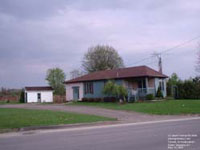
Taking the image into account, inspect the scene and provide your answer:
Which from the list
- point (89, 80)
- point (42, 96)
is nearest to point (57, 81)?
point (42, 96)

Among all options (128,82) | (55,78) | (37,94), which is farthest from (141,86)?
(55,78)

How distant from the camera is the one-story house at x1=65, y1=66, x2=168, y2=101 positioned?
37438mm

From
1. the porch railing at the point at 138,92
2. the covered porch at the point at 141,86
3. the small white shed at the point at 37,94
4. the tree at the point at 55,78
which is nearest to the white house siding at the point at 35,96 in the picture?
the small white shed at the point at 37,94

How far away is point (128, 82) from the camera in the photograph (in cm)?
4000

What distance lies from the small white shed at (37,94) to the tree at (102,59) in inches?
468

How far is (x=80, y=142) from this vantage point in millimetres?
10875

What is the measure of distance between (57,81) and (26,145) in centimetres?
6103

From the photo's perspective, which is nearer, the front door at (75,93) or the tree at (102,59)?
the front door at (75,93)

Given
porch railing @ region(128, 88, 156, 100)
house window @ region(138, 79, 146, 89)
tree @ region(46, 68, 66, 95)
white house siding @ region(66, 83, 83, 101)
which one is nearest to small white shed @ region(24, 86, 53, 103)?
white house siding @ region(66, 83, 83, 101)

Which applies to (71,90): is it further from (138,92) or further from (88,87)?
(138,92)

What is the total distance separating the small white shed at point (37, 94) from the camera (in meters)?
54.3

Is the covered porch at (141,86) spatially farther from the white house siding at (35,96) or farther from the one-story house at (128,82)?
the white house siding at (35,96)

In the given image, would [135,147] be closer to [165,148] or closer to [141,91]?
[165,148]

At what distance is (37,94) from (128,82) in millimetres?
21605
